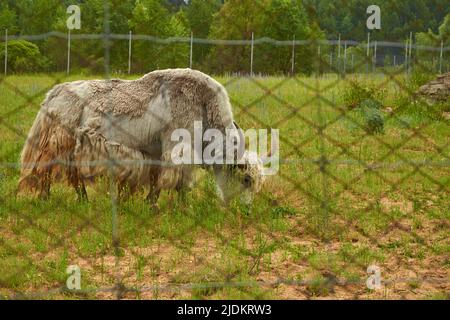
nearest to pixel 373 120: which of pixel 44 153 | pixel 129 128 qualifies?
pixel 129 128

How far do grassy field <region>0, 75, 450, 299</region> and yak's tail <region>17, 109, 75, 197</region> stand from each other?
170 millimetres

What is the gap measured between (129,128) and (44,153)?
774 millimetres

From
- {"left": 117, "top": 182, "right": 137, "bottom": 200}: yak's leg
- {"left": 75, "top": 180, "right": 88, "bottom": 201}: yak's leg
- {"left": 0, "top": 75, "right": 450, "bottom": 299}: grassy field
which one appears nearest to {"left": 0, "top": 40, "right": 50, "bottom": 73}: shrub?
{"left": 0, "top": 75, "right": 450, "bottom": 299}: grassy field

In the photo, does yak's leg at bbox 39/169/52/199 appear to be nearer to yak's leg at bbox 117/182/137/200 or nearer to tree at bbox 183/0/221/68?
yak's leg at bbox 117/182/137/200

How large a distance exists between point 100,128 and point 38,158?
0.63 m

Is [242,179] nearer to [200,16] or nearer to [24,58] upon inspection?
[200,16]

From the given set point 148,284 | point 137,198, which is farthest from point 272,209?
point 148,284

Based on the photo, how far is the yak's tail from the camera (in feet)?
18.1

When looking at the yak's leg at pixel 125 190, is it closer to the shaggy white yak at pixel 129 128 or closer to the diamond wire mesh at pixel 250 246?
the shaggy white yak at pixel 129 128

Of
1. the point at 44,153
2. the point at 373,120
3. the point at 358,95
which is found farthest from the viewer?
the point at 358,95

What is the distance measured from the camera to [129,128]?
5480 mm

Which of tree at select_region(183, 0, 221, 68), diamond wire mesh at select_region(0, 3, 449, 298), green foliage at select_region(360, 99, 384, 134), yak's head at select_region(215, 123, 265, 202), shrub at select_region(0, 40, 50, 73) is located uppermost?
tree at select_region(183, 0, 221, 68)

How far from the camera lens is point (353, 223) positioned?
201 inches
